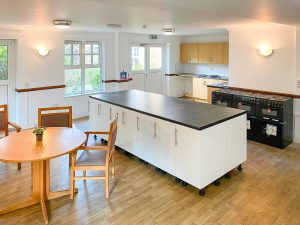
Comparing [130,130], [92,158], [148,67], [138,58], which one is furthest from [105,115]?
[148,67]

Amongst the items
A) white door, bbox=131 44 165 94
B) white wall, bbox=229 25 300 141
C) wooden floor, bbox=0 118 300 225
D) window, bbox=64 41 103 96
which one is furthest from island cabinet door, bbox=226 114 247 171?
white door, bbox=131 44 165 94

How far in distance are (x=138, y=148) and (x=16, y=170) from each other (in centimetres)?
173

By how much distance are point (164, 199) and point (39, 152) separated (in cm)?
143

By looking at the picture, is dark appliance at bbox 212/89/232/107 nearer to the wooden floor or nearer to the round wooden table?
the wooden floor

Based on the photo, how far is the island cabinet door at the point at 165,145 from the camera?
128 inches

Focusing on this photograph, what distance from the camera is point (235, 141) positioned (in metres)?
3.44

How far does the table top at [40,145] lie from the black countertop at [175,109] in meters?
1.02

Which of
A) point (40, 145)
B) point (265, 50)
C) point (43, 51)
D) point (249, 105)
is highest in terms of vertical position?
point (43, 51)

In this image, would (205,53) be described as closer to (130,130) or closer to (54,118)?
(130,130)

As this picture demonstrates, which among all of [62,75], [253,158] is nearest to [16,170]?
[62,75]

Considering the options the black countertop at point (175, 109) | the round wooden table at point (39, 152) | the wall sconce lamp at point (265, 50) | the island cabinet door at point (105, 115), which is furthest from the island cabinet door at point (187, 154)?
the wall sconce lamp at point (265, 50)

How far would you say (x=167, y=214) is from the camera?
9.02 ft

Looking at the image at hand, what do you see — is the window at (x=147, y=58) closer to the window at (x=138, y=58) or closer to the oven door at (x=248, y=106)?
the window at (x=138, y=58)

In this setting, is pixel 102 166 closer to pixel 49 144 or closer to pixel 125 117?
pixel 49 144
